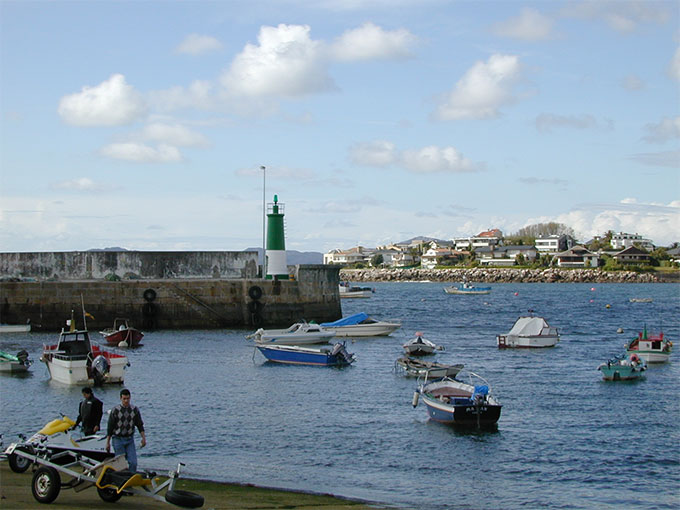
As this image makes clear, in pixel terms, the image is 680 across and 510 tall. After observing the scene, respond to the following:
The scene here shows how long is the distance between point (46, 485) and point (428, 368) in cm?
2215

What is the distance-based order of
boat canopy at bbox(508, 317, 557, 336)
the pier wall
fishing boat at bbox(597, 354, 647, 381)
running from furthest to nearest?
the pier wall
boat canopy at bbox(508, 317, 557, 336)
fishing boat at bbox(597, 354, 647, 381)

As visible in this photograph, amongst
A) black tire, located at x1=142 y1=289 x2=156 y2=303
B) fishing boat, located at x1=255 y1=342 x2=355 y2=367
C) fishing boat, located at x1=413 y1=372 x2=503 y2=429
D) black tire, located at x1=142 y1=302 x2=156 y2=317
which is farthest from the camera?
black tire, located at x1=142 y1=289 x2=156 y2=303

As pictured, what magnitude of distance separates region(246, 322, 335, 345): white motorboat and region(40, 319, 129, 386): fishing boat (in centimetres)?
A: 1260

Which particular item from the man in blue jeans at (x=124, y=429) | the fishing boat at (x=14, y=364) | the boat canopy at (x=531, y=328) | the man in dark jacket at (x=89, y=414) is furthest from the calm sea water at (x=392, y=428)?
the man in blue jeans at (x=124, y=429)

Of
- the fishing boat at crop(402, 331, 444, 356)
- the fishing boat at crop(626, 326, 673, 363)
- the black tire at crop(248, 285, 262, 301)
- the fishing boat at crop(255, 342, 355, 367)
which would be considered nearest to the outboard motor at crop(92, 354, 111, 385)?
the fishing boat at crop(255, 342, 355, 367)

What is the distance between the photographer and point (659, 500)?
704 inches

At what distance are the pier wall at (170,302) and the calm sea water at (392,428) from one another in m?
7.97

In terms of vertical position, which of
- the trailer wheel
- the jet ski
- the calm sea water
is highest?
the jet ski

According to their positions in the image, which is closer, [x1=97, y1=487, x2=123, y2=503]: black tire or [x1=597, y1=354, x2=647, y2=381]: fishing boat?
[x1=97, y1=487, x2=123, y2=503]: black tire

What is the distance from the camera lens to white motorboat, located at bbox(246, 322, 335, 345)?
146 ft

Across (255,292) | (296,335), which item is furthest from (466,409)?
(255,292)

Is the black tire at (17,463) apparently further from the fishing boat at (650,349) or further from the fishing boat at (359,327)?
the fishing boat at (359,327)

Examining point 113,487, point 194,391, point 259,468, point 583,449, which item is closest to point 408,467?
point 259,468

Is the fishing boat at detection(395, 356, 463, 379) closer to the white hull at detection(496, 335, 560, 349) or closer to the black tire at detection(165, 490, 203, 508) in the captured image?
the white hull at detection(496, 335, 560, 349)
